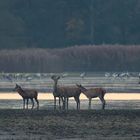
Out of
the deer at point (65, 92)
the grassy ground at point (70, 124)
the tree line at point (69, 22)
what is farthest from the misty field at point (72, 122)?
the tree line at point (69, 22)

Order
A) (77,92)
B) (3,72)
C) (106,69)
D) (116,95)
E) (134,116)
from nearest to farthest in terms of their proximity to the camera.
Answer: (134,116) → (77,92) → (116,95) → (3,72) → (106,69)

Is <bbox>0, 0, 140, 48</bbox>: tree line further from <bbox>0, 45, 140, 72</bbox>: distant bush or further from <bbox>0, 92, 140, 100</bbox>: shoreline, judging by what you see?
<bbox>0, 92, 140, 100</bbox>: shoreline

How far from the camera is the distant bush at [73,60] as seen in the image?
2805 inches

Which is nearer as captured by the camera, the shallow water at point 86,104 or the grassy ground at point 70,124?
the grassy ground at point 70,124

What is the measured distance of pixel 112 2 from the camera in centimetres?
Result: 9225

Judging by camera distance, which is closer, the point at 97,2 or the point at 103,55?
the point at 103,55

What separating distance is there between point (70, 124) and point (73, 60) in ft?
148

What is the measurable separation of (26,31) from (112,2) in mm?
8863

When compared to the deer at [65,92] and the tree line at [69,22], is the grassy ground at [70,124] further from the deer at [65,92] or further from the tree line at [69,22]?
the tree line at [69,22]

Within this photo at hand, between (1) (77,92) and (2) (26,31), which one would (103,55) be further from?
(1) (77,92)

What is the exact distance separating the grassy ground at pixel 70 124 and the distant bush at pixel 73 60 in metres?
38.6

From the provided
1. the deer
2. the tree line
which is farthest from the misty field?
the tree line

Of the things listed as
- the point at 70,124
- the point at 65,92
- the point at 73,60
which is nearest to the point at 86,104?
the point at 65,92

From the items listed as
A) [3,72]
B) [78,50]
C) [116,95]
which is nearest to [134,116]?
[116,95]
